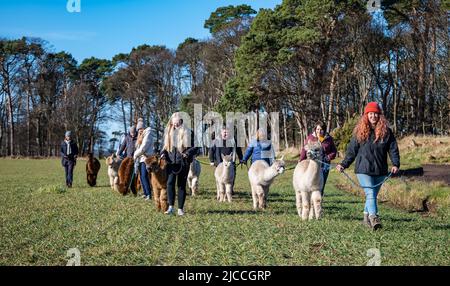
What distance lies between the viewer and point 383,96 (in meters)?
39.1

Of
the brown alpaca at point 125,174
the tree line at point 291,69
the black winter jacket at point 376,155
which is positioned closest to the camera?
the black winter jacket at point 376,155

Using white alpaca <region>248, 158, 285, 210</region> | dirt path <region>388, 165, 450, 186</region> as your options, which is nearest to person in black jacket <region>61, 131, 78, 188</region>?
white alpaca <region>248, 158, 285, 210</region>

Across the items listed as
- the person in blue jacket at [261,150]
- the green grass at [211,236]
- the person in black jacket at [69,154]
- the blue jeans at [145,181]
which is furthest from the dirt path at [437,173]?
the person in black jacket at [69,154]

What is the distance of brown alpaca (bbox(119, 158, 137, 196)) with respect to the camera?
13206mm

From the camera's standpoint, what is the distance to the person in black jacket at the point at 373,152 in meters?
7.62

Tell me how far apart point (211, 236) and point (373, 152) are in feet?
8.97

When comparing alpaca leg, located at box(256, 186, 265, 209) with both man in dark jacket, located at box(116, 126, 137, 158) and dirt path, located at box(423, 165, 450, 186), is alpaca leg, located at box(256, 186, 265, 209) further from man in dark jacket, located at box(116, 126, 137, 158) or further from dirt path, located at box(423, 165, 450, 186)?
dirt path, located at box(423, 165, 450, 186)

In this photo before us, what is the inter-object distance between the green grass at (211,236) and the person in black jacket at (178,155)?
46cm

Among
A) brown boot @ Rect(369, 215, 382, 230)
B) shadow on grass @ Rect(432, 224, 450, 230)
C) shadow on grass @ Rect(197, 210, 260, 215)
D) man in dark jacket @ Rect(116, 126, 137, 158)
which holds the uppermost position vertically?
man in dark jacket @ Rect(116, 126, 137, 158)

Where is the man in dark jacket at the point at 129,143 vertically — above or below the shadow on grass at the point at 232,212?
above

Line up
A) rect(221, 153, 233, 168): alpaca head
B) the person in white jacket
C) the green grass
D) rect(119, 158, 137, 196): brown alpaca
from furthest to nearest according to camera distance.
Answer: rect(119, 158, 137, 196): brown alpaca, rect(221, 153, 233, 168): alpaca head, the person in white jacket, the green grass

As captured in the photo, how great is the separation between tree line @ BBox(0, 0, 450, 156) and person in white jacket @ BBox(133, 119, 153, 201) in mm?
18407

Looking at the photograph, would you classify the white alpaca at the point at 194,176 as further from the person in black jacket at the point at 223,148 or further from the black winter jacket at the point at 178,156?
the black winter jacket at the point at 178,156

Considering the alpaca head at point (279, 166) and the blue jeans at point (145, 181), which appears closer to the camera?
A: the alpaca head at point (279, 166)
